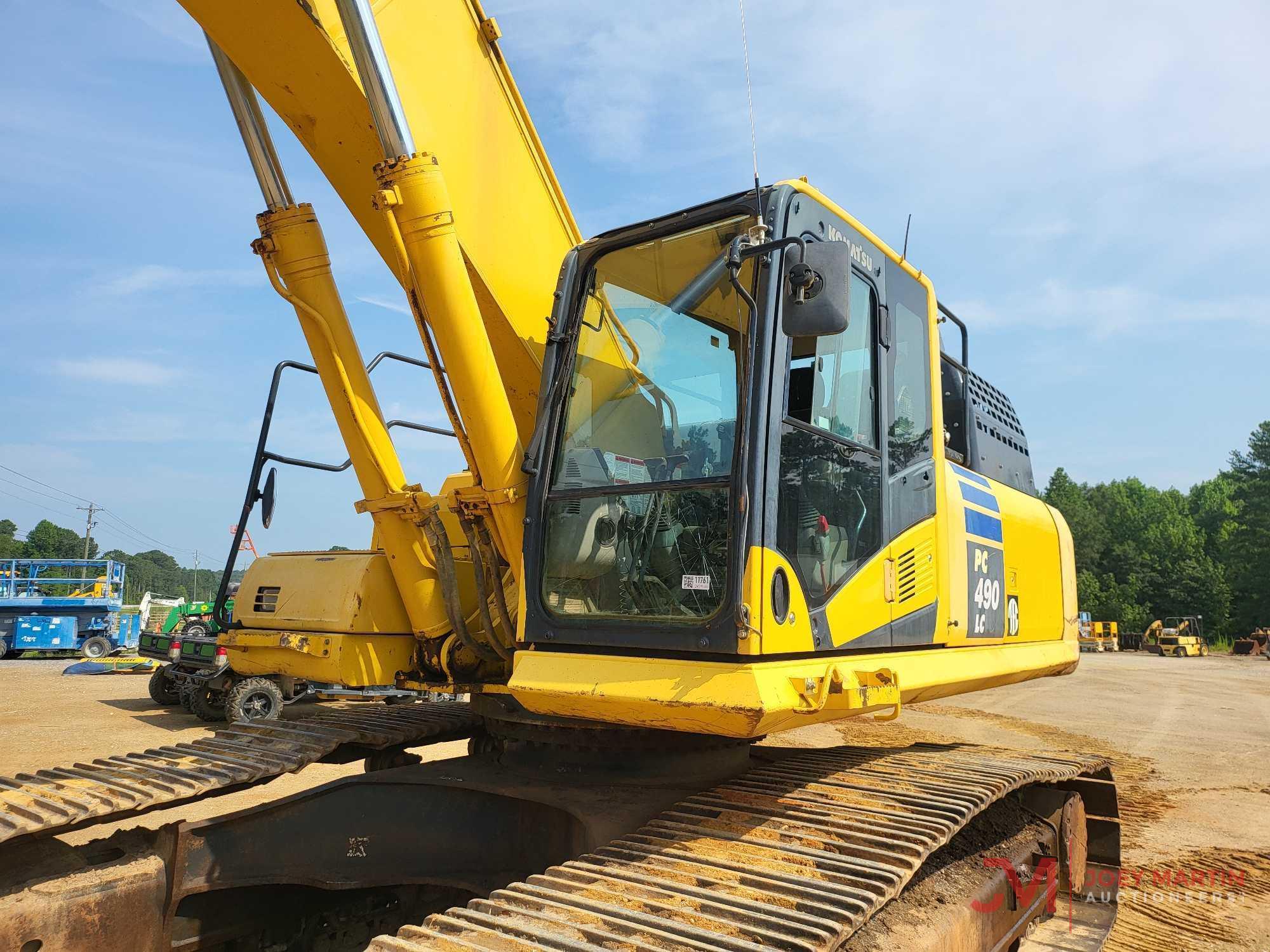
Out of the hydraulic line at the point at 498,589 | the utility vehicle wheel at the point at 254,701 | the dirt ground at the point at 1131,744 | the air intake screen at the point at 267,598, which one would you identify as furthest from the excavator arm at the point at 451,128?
the utility vehicle wheel at the point at 254,701

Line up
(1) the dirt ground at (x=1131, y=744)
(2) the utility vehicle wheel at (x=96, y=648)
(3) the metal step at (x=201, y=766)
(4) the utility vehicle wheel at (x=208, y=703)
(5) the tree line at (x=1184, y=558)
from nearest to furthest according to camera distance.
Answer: (3) the metal step at (x=201, y=766) < (1) the dirt ground at (x=1131, y=744) < (4) the utility vehicle wheel at (x=208, y=703) < (2) the utility vehicle wheel at (x=96, y=648) < (5) the tree line at (x=1184, y=558)

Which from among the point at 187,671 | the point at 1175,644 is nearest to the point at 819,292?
the point at 187,671

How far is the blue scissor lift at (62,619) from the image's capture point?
26.8 meters

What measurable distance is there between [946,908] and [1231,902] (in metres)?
3.35

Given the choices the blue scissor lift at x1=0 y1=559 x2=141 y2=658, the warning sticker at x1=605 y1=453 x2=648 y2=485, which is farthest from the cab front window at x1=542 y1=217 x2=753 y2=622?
the blue scissor lift at x1=0 y1=559 x2=141 y2=658

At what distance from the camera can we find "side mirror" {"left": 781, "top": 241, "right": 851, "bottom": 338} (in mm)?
2879

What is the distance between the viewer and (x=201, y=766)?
144 inches

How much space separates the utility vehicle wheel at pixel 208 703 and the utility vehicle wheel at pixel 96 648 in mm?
16677

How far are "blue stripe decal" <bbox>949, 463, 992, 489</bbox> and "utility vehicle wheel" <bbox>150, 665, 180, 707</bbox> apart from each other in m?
12.6

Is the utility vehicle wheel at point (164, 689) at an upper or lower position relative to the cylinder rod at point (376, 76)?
lower

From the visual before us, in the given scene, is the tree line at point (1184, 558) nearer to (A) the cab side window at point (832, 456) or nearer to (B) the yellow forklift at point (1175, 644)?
(B) the yellow forklift at point (1175, 644)

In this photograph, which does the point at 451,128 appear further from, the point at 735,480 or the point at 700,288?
the point at 735,480

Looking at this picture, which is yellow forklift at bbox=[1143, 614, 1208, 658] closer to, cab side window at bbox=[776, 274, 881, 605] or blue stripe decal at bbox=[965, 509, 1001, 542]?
blue stripe decal at bbox=[965, 509, 1001, 542]

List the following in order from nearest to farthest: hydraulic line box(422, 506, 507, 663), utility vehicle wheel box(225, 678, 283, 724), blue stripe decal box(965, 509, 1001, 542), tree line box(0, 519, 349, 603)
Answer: hydraulic line box(422, 506, 507, 663) → blue stripe decal box(965, 509, 1001, 542) → utility vehicle wheel box(225, 678, 283, 724) → tree line box(0, 519, 349, 603)
